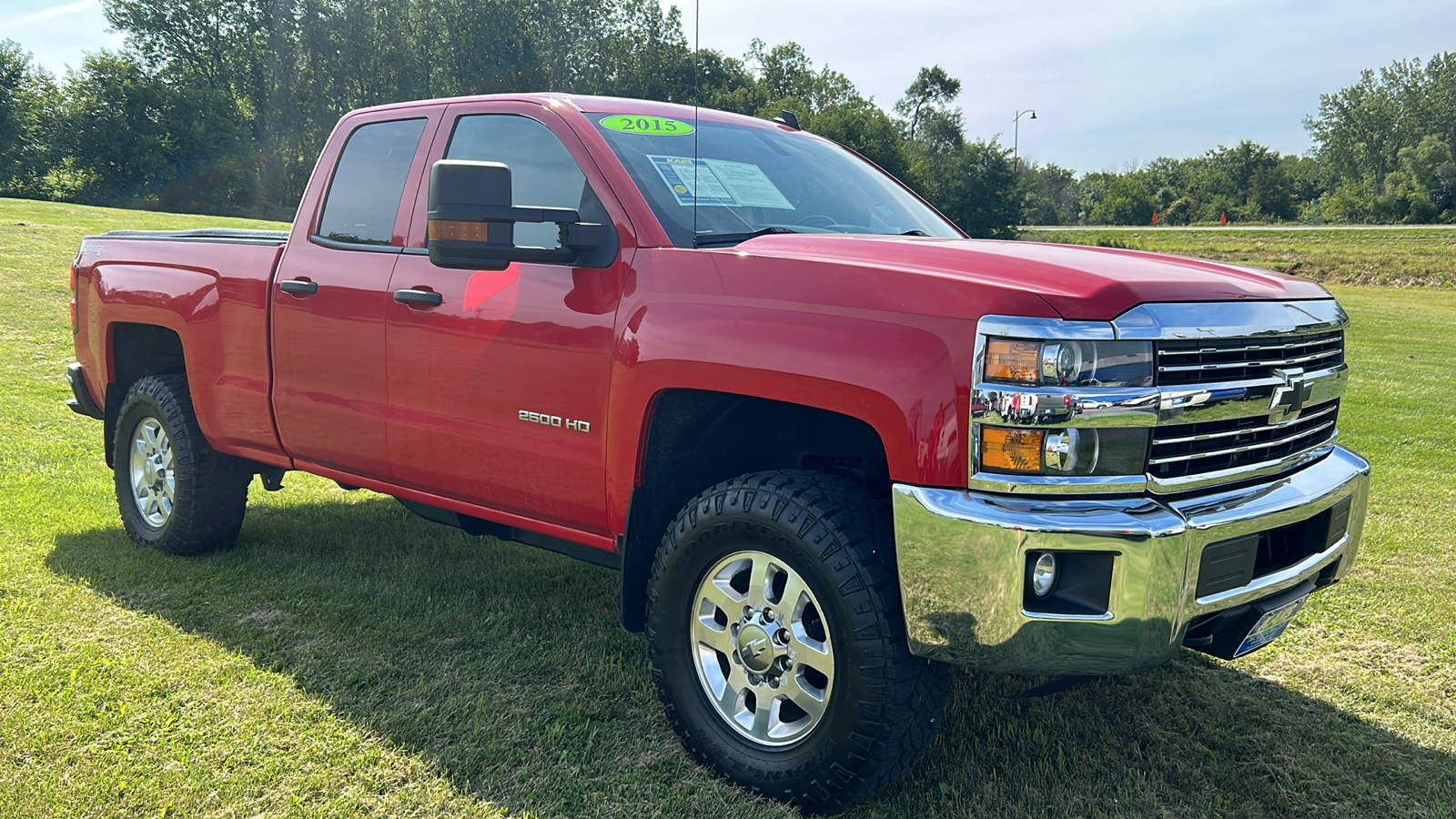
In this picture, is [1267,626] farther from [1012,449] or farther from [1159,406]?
[1012,449]

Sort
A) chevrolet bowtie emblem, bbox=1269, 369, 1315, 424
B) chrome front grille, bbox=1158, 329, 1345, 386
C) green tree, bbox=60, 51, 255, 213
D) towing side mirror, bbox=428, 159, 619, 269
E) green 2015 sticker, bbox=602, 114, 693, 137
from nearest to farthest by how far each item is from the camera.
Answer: chrome front grille, bbox=1158, 329, 1345, 386
chevrolet bowtie emblem, bbox=1269, 369, 1315, 424
towing side mirror, bbox=428, 159, 619, 269
green 2015 sticker, bbox=602, 114, 693, 137
green tree, bbox=60, 51, 255, 213

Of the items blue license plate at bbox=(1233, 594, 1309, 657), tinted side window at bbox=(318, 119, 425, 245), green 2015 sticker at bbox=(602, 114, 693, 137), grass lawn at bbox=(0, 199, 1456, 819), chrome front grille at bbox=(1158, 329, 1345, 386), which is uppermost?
green 2015 sticker at bbox=(602, 114, 693, 137)

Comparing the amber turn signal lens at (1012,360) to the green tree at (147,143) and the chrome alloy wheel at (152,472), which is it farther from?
the green tree at (147,143)

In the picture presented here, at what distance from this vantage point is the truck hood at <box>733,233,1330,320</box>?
2.44m

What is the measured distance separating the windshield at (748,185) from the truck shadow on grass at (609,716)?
62.3 inches

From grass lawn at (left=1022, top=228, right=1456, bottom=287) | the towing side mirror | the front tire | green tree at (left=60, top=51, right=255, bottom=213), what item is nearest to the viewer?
the front tire

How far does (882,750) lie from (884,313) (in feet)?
3.62

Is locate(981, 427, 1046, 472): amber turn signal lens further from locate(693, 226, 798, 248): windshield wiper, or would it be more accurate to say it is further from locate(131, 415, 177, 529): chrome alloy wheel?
locate(131, 415, 177, 529): chrome alloy wheel

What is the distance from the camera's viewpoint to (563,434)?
10.8ft

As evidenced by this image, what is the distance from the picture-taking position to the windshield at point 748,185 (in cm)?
329

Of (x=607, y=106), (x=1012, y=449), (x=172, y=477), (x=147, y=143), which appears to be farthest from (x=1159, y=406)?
(x=147, y=143)

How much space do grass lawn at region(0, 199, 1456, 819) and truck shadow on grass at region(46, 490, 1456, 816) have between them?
0.01m

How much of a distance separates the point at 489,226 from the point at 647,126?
864 mm

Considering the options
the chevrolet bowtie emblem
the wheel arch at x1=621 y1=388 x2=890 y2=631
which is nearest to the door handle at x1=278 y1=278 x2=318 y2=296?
the wheel arch at x1=621 y1=388 x2=890 y2=631
